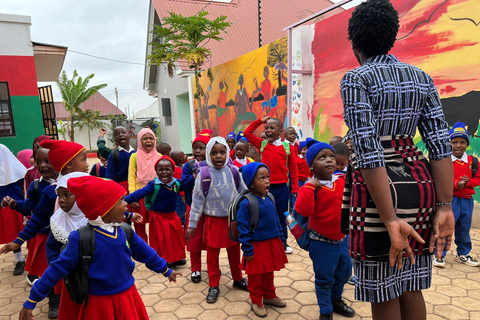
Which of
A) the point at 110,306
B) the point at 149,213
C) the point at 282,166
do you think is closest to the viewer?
the point at 110,306

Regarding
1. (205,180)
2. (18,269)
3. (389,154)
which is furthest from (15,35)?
(389,154)

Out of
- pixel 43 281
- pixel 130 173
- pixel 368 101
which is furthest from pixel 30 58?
pixel 368 101

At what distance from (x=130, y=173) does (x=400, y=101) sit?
3.71m

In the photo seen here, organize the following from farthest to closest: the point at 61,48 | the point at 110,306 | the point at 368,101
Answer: the point at 61,48 < the point at 110,306 < the point at 368,101

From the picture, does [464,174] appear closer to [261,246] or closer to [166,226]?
[261,246]

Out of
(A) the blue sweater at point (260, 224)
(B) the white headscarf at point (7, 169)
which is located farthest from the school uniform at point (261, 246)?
(B) the white headscarf at point (7, 169)

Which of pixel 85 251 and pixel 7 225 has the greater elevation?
pixel 85 251

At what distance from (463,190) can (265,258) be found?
262 centimetres

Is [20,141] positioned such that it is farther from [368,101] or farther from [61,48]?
[368,101]

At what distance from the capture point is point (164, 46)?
1059 centimetres

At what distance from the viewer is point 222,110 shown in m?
12.3

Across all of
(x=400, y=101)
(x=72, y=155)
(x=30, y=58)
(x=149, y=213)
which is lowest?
(x=149, y=213)

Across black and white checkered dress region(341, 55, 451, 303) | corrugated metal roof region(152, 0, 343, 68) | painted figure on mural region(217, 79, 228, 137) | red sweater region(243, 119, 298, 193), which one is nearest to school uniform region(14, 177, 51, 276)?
red sweater region(243, 119, 298, 193)

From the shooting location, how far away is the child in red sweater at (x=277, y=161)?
14.8ft
